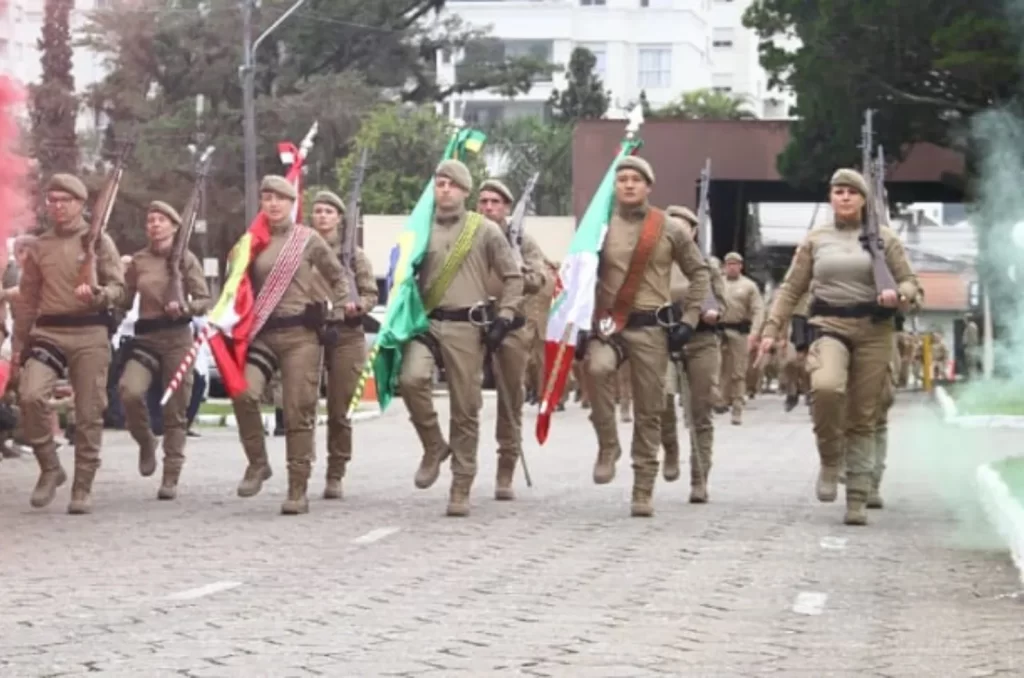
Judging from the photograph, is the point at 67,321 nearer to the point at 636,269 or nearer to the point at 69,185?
the point at 69,185

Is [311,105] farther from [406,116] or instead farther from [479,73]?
[479,73]

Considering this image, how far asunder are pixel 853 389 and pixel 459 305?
8.11 ft

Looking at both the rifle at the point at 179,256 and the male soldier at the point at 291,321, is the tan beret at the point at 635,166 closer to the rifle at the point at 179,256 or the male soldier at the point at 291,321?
the male soldier at the point at 291,321

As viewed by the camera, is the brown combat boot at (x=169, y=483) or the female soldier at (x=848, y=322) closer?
the female soldier at (x=848, y=322)

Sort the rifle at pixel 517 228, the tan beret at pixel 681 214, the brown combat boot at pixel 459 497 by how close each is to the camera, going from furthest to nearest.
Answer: the rifle at pixel 517 228 < the tan beret at pixel 681 214 < the brown combat boot at pixel 459 497

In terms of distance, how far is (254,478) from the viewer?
1577 cm

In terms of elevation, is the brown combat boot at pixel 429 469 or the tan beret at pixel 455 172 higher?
the tan beret at pixel 455 172

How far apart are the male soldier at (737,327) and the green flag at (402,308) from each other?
12.7m

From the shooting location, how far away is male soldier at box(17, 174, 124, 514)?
1521 cm

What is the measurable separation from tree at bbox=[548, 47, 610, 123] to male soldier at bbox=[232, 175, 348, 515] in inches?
2803

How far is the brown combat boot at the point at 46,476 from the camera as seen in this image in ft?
50.6

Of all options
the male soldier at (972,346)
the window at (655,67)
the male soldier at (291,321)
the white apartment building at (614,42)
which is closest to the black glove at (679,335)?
the male soldier at (291,321)

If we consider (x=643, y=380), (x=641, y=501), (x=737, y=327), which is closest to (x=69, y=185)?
(x=643, y=380)

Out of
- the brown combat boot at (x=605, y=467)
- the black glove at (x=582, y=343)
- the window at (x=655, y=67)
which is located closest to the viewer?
the black glove at (x=582, y=343)
